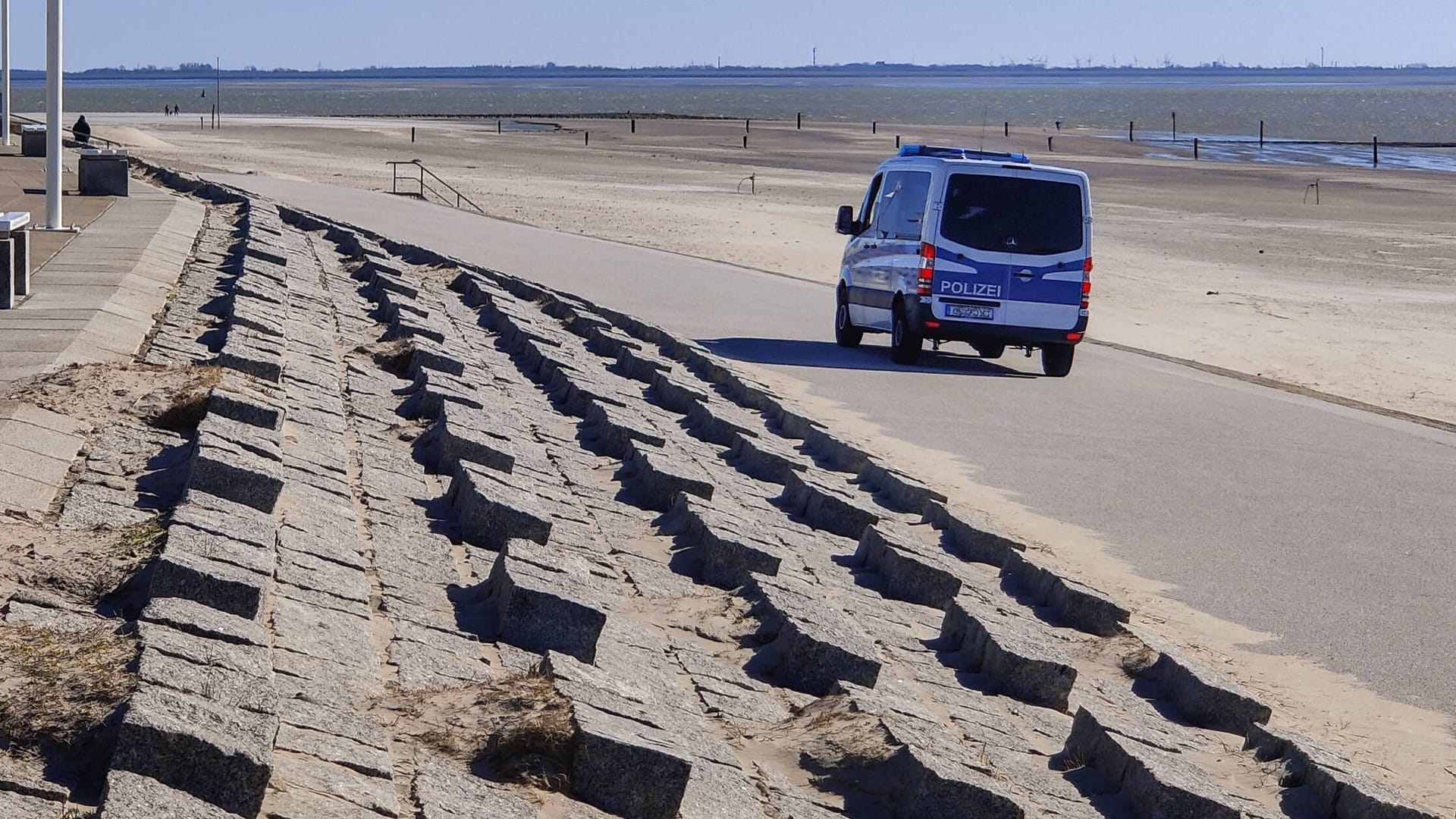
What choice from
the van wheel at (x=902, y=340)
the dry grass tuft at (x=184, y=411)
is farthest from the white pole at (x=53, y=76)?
the dry grass tuft at (x=184, y=411)

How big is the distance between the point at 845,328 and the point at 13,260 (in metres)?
9.42

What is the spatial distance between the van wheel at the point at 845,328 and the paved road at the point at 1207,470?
264mm

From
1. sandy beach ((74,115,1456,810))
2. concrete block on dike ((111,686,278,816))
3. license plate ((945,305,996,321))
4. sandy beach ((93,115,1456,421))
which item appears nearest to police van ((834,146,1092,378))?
license plate ((945,305,996,321))

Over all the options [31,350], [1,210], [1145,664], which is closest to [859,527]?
[1145,664]

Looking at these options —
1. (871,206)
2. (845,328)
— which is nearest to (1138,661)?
(845,328)

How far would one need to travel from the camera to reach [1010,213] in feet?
55.3

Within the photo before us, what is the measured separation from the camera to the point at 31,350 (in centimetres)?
910

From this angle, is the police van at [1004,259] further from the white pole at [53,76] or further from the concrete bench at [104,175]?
the concrete bench at [104,175]

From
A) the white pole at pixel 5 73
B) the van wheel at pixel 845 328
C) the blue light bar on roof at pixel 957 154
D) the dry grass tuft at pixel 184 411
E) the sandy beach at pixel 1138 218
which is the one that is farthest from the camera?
the white pole at pixel 5 73

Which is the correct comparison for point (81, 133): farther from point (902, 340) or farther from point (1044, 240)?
point (1044, 240)

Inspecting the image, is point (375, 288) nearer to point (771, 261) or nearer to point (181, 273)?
point (181, 273)

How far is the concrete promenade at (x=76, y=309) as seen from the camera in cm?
663

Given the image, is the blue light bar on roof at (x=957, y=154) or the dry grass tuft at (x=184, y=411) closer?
the dry grass tuft at (x=184, y=411)

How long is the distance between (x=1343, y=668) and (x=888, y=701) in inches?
99.5
